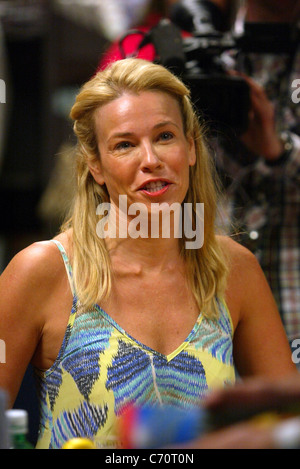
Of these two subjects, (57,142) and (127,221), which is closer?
(127,221)

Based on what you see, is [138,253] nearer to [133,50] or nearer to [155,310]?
[155,310]

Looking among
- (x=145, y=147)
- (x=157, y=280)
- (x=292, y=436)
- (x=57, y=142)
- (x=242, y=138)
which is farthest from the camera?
(x=57, y=142)

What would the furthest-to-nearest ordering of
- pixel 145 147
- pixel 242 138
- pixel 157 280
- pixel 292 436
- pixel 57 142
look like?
pixel 57 142 < pixel 242 138 < pixel 157 280 < pixel 145 147 < pixel 292 436

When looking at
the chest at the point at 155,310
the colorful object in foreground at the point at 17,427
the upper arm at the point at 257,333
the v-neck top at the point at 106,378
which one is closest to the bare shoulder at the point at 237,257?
→ the upper arm at the point at 257,333

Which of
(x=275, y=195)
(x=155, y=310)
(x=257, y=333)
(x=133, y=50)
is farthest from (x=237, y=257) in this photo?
(x=133, y=50)

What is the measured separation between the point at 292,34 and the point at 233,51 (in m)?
0.17

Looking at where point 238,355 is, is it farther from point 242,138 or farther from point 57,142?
point 57,142

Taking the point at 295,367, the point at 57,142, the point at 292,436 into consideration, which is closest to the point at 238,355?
the point at 295,367

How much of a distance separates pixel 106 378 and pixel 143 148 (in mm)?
Result: 467

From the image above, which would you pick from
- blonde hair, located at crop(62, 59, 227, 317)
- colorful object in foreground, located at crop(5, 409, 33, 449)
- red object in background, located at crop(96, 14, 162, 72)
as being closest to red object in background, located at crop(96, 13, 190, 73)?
red object in background, located at crop(96, 14, 162, 72)

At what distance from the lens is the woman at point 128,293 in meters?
1.54

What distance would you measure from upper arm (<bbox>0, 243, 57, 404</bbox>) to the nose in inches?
11.2

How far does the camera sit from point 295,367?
178cm

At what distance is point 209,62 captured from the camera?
77.9 inches
